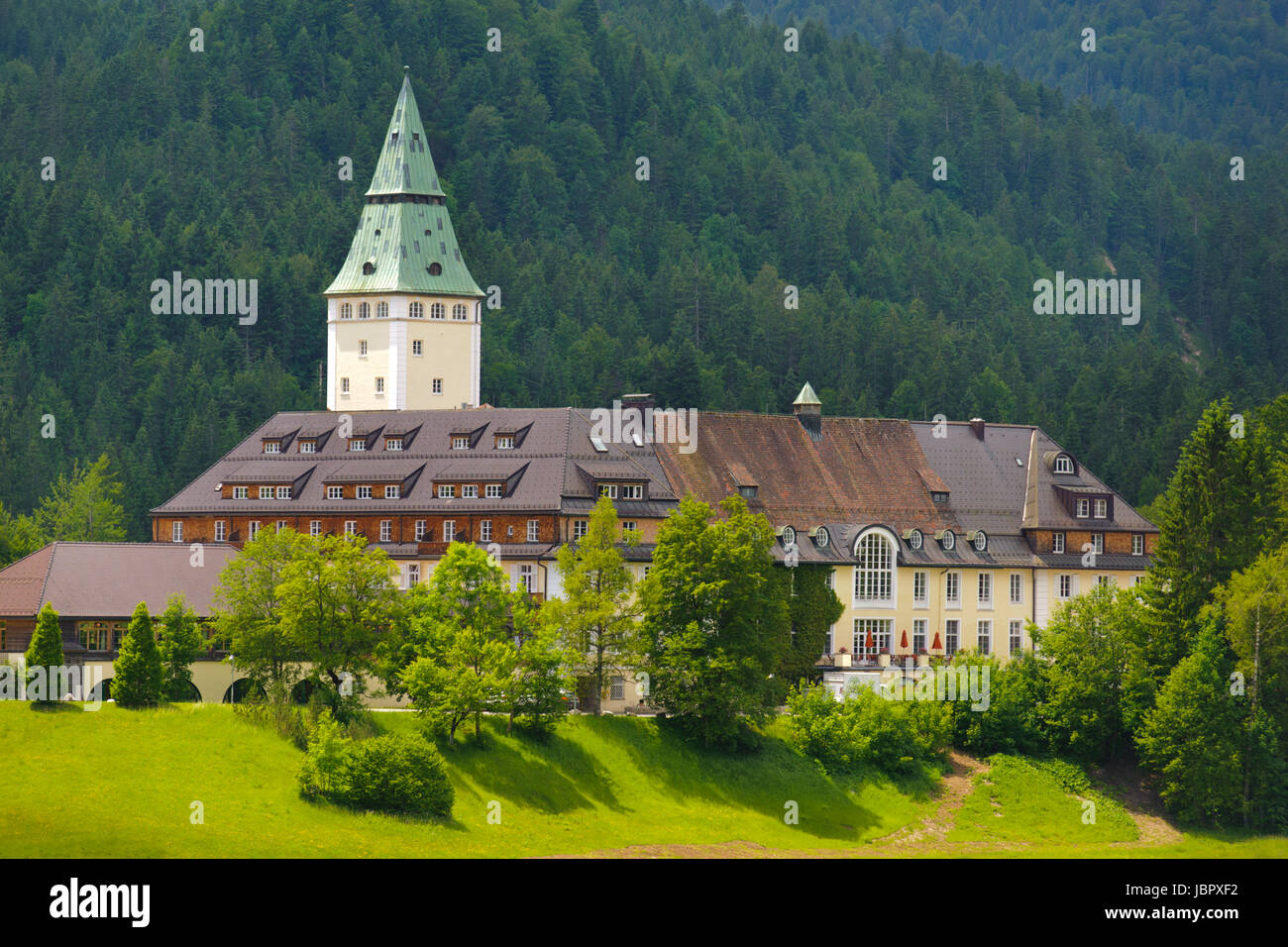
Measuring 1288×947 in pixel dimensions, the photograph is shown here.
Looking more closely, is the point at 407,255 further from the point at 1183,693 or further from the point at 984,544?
the point at 1183,693

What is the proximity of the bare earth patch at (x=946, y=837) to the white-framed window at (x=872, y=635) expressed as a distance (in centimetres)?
1054

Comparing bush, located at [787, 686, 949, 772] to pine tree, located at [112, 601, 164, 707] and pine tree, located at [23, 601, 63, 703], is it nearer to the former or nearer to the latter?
pine tree, located at [112, 601, 164, 707]

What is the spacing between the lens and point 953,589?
120 meters

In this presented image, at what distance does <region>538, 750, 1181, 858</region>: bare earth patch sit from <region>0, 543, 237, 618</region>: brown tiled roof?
2369cm

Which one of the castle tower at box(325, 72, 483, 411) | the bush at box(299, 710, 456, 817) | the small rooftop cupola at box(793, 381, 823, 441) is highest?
the castle tower at box(325, 72, 483, 411)

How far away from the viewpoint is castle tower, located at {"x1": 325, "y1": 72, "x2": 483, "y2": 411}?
137 meters

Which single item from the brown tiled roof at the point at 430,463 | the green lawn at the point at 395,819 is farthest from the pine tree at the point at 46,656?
the brown tiled roof at the point at 430,463

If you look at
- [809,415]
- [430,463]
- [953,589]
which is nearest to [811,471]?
[809,415]

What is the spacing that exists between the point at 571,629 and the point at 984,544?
2881cm

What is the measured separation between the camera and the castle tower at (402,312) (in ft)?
449

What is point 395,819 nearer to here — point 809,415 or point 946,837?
point 946,837

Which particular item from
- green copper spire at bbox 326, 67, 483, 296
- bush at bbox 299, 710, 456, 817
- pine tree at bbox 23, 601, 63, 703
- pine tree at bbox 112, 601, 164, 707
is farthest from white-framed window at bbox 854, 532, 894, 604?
pine tree at bbox 23, 601, 63, 703

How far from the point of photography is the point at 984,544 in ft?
401

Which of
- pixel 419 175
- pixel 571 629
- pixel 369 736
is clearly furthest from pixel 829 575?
pixel 419 175
